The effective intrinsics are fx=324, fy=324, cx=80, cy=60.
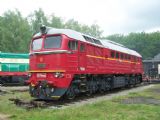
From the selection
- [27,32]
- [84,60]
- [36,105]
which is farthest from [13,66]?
[27,32]

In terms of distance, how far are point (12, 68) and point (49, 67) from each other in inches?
647

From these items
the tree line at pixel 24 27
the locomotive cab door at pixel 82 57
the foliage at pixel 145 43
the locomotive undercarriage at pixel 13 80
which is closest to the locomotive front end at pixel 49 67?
the locomotive cab door at pixel 82 57

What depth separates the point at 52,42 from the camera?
16.7m

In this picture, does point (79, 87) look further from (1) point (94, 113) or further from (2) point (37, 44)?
(1) point (94, 113)

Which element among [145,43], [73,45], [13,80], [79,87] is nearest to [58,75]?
[73,45]

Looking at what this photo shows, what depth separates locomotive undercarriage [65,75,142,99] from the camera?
1695cm

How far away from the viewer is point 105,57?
862 inches

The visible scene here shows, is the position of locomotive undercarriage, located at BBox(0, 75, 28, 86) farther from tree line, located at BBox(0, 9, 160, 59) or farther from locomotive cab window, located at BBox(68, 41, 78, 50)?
tree line, located at BBox(0, 9, 160, 59)

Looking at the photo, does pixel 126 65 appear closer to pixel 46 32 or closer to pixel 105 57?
pixel 105 57

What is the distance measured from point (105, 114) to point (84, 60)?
6725mm

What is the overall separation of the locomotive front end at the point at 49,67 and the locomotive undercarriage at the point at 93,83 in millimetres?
861

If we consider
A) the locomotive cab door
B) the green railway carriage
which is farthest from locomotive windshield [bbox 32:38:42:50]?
the green railway carriage

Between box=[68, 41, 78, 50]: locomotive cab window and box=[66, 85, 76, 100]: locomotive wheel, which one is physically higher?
box=[68, 41, 78, 50]: locomotive cab window

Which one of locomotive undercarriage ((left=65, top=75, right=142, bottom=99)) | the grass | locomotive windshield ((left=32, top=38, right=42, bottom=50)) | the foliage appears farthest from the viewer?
the foliage
